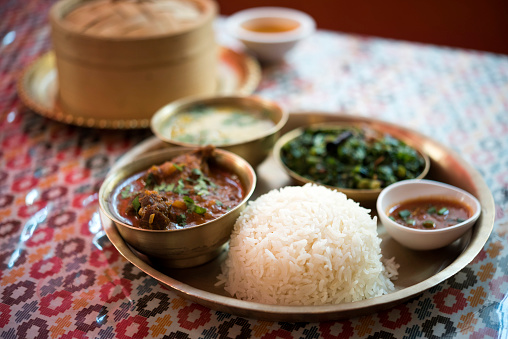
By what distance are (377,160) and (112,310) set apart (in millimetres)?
1318

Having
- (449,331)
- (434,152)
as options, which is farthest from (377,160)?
(449,331)

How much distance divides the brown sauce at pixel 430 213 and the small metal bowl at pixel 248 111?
0.67m

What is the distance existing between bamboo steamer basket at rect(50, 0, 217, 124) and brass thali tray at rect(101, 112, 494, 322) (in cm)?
35

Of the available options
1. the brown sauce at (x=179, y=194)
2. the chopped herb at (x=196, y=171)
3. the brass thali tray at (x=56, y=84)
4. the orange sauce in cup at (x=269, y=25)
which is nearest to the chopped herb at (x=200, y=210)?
the brown sauce at (x=179, y=194)

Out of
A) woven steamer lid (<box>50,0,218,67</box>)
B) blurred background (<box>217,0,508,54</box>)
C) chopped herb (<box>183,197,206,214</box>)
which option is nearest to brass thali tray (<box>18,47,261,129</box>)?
woven steamer lid (<box>50,0,218,67</box>)

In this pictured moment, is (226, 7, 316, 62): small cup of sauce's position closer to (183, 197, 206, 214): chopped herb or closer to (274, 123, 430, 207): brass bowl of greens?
(274, 123, 430, 207): brass bowl of greens

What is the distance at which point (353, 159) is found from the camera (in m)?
2.28

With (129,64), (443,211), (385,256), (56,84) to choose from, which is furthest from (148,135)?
(443,211)

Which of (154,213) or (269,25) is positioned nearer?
(154,213)

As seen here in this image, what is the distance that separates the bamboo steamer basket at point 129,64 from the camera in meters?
2.55

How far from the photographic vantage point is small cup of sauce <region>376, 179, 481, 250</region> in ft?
5.95

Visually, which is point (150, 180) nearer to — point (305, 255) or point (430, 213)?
point (305, 255)

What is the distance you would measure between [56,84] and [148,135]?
2.76ft

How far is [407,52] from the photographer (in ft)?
12.1
